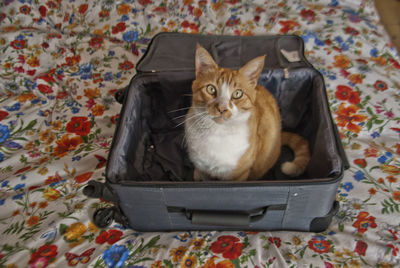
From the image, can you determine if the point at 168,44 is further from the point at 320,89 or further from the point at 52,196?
the point at 52,196

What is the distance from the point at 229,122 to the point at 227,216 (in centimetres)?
32

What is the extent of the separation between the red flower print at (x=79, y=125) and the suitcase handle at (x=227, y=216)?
30.7 inches

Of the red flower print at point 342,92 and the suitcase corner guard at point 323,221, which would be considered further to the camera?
the red flower print at point 342,92

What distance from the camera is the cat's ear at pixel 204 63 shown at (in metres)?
0.94

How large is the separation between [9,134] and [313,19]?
6.19ft

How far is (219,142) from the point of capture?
0.96 metres

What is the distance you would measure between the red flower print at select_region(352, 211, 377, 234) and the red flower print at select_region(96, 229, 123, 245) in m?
0.87

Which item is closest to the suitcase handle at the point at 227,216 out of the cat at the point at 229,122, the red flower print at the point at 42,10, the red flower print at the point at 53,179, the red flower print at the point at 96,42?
the cat at the point at 229,122

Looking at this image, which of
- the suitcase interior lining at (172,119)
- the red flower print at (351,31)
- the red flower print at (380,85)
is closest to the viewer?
the suitcase interior lining at (172,119)

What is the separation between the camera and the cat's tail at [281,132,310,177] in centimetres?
113

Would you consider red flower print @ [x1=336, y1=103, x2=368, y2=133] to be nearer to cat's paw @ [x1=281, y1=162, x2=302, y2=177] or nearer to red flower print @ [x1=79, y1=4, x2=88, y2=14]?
cat's paw @ [x1=281, y1=162, x2=302, y2=177]

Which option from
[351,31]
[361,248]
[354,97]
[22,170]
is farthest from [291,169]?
[22,170]

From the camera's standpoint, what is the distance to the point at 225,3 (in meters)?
1.71

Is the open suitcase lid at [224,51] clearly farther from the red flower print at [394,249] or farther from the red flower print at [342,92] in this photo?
the red flower print at [394,249]
